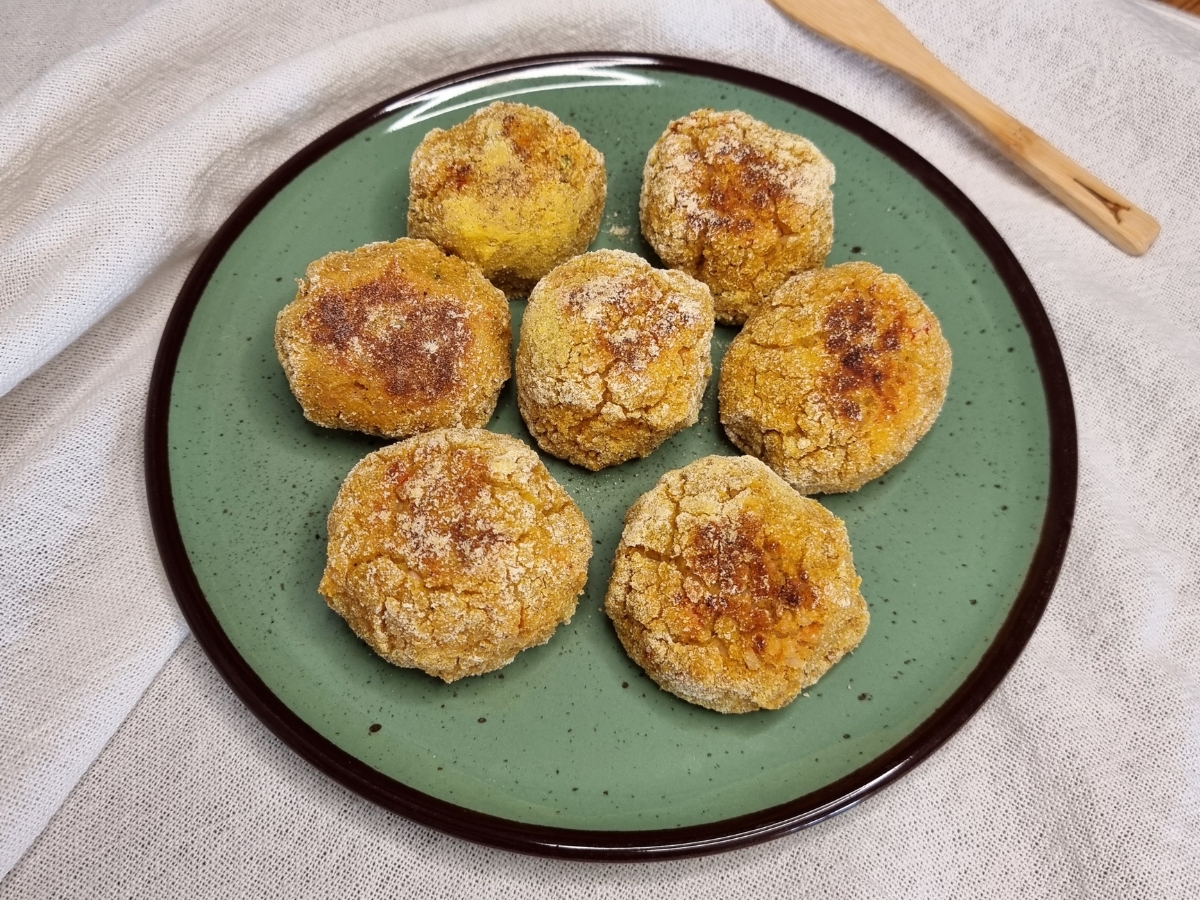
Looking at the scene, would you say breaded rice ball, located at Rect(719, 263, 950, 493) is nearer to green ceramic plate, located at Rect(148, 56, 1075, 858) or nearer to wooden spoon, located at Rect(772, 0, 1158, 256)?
green ceramic plate, located at Rect(148, 56, 1075, 858)

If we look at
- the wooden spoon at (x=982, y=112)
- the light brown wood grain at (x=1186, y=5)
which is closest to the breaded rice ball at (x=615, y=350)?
the wooden spoon at (x=982, y=112)

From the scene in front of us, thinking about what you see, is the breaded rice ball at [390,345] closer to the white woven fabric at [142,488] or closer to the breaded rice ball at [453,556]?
the breaded rice ball at [453,556]

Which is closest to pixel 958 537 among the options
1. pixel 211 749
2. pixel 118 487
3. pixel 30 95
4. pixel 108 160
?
pixel 211 749

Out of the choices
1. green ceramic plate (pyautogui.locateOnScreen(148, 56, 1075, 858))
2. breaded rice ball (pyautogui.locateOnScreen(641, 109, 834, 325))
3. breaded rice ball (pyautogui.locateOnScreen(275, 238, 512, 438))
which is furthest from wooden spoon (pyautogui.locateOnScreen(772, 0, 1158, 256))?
breaded rice ball (pyautogui.locateOnScreen(275, 238, 512, 438))

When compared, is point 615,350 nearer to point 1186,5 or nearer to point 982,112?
point 982,112

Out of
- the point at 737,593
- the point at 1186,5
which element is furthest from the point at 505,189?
the point at 1186,5

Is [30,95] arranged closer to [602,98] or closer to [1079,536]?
[602,98]
